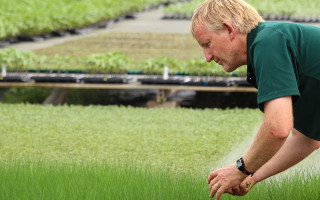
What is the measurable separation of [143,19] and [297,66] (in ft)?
48.7

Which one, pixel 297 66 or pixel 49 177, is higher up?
pixel 297 66

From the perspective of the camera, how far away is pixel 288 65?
1.76 m

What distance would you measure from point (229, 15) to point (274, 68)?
26cm

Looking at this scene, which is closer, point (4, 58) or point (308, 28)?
point (308, 28)

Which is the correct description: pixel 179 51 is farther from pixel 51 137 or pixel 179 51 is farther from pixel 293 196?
pixel 293 196

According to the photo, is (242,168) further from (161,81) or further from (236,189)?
(161,81)

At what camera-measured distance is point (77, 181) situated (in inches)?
118

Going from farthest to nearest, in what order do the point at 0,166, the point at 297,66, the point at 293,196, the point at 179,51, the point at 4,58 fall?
the point at 179,51 < the point at 4,58 < the point at 0,166 < the point at 293,196 < the point at 297,66

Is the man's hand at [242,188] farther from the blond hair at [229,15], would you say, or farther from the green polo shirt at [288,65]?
the blond hair at [229,15]

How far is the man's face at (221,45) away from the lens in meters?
1.93

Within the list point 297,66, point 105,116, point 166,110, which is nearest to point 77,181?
point 297,66

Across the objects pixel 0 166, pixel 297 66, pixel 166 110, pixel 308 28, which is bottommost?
pixel 166 110

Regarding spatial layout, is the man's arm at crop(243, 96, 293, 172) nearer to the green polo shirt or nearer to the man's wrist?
the green polo shirt

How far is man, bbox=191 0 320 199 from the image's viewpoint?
1.76 meters
